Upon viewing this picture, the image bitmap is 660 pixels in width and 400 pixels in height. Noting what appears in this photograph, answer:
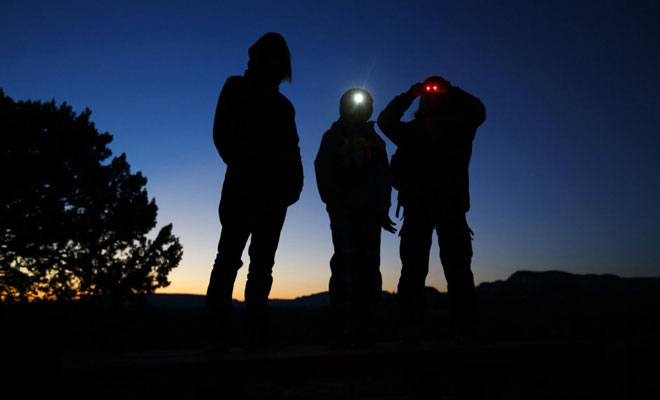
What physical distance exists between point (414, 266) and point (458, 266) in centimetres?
44

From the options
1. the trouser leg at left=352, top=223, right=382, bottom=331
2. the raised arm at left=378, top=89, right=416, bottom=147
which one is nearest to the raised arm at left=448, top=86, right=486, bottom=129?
the raised arm at left=378, top=89, right=416, bottom=147

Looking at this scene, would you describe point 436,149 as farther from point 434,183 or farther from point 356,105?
point 356,105

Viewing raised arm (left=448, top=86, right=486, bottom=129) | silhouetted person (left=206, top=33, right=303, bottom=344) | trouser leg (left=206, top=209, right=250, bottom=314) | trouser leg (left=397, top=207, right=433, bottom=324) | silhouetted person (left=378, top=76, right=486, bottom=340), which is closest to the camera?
trouser leg (left=206, top=209, right=250, bottom=314)

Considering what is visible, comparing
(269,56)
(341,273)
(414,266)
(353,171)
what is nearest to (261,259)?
(341,273)

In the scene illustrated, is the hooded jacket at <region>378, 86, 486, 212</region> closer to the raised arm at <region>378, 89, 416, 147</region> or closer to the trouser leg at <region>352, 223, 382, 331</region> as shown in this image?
the raised arm at <region>378, 89, 416, 147</region>

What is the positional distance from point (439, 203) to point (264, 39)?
7.60 ft

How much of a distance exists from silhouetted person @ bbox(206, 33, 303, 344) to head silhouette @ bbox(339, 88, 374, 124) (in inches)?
20.6

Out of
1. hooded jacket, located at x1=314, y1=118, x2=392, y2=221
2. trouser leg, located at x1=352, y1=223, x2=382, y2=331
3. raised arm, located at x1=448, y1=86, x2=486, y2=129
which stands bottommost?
trouser leg, located at x1=352, y1=223, x2=382, y2=331

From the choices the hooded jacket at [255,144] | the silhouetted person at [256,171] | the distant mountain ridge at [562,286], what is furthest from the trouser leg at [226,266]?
the distant mountain ridge at [562,286]

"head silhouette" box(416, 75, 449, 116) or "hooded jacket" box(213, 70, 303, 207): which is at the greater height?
"head silhouette" box(416, 75, 449, 116)

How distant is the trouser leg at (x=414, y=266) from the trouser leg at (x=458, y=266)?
16 centimetres

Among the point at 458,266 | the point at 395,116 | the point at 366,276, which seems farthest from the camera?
the point at 395,116

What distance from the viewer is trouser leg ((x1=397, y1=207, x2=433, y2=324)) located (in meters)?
3.65

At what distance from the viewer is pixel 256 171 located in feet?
10.1
